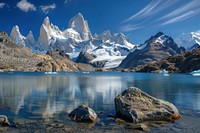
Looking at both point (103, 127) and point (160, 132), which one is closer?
point (160, 132)

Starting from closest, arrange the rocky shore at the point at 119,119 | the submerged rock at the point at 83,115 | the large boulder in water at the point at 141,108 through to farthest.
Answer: the rocky shore at the point at 119,119 < the submerged rock at the point at 83,115 < the large boulder in water at the point at 141,108

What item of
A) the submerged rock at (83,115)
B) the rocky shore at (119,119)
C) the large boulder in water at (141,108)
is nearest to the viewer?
the rocky shore at (119,119)

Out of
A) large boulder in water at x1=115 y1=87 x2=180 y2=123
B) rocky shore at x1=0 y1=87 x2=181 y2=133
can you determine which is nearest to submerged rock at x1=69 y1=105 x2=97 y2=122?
rocky shore at x1=0 y1=87 x2=181 y2=133

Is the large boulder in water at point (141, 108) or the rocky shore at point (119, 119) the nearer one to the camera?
the rocky shore at point (119, 119)

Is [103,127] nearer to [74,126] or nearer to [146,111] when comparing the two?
[74,126]

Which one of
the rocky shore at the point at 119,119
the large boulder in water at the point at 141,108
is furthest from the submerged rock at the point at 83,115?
the large boulder in water at the point at 141,108

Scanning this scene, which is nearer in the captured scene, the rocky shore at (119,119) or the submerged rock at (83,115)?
the rocky shore at (119,119)

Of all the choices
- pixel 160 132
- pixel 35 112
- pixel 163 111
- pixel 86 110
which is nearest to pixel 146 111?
pixel 163 111

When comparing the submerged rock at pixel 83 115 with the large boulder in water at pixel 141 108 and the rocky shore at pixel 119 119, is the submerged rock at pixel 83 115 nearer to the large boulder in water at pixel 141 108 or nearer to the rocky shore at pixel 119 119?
the rocky shore at pixel 119 119

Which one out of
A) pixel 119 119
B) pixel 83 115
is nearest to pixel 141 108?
pixel 119 119
